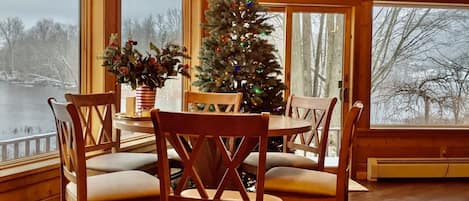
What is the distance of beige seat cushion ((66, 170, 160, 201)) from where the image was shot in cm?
236

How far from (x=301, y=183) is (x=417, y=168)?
10.6 ft

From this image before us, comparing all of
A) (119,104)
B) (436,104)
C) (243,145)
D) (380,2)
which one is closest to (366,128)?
(436,104)

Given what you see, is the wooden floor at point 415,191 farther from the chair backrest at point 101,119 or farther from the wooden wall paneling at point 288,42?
the chair backrest at point 101,119

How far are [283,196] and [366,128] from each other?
3041mm

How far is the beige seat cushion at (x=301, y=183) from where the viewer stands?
2.56 m

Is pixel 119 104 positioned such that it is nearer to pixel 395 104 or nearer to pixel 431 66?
pixel 395 104

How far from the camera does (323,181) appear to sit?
104 inches

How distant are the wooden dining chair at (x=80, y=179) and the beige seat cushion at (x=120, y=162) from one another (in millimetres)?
305

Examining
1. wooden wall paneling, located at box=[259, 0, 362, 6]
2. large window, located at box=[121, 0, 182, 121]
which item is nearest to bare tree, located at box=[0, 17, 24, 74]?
large window, located at box=[121, 0, 182, 121]

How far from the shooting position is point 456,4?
5.47 m

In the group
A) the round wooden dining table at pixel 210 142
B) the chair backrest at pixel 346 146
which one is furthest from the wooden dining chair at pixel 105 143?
the chair backrest at pixel 346 146

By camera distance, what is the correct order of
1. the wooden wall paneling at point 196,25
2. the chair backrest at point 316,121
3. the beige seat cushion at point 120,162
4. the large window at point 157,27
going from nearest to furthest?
the beige seat cushion at point 120,162 < the chair backrest at point 316,121 < the large window at point 157,27 < the wooden wall paneling at point 196,25

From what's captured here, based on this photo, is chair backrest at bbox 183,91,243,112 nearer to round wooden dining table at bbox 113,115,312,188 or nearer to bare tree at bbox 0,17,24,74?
round wooden dining table at bbox 113,115,312,188

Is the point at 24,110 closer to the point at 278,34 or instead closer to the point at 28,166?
the point at 28,166
